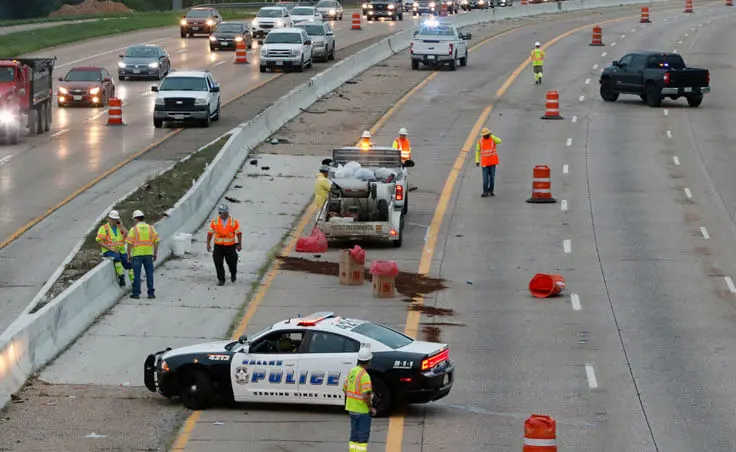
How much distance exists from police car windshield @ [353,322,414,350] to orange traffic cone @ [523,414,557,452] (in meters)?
4.66

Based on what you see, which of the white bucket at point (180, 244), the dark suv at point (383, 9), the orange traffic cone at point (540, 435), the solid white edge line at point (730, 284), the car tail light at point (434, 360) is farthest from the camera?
the dark suv at point (383, 9)

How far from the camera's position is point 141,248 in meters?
26.3

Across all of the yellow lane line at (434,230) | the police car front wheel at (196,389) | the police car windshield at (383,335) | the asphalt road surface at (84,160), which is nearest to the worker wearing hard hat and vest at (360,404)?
the yellow lane line at (434,230)

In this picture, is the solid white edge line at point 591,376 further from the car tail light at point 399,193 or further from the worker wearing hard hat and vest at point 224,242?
the car tail light at point 399,193

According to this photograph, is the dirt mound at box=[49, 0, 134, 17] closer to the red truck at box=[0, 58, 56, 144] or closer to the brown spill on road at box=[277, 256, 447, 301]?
the red truck at box=[0, 58, 56, 144]

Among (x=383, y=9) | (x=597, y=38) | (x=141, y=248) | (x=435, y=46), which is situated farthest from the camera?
(x=383, y=9)

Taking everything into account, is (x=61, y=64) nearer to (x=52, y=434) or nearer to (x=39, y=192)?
(x=39, y=192)

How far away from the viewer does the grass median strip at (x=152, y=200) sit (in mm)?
26547

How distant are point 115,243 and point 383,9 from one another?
237 ft

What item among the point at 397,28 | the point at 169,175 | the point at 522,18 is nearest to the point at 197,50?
the point at 397,28

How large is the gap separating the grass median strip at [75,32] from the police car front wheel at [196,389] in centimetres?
5154

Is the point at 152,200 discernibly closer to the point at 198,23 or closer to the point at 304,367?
the point at 304,367

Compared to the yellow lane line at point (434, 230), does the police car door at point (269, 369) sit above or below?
above

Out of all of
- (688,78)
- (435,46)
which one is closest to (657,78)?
(688,78)
